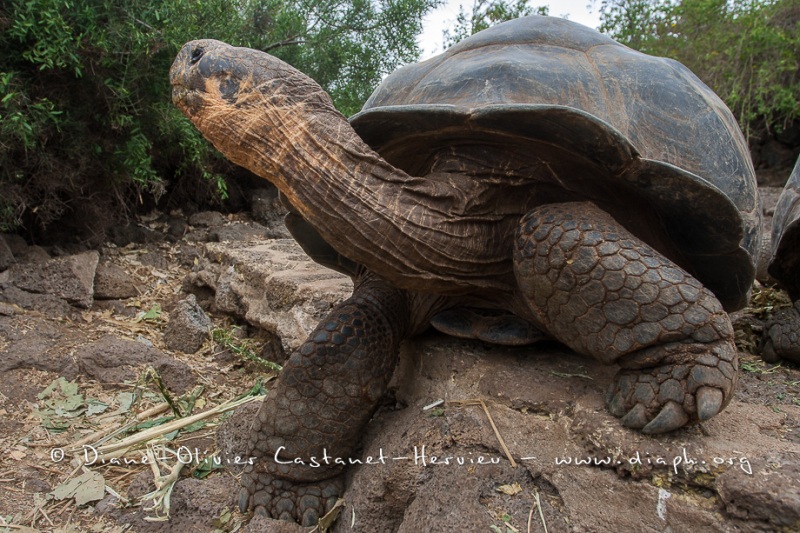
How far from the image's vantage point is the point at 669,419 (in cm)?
167

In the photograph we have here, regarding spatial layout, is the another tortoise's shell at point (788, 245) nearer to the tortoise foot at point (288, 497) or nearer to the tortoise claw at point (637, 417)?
the tortoise claw at point (637, 417)

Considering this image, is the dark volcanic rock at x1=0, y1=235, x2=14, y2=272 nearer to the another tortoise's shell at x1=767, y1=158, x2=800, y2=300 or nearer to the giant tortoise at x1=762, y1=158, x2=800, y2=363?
the giant tortoise at x1=762, y1=158, x2=800, y2=363

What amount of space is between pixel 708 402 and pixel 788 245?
174cm

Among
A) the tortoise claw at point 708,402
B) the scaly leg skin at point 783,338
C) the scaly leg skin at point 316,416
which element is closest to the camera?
the tortoise claw at point 708,402

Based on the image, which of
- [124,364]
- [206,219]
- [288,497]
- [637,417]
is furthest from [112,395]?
[206,219]

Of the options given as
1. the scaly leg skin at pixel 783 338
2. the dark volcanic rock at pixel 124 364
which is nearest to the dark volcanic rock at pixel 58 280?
the dark volcanic rock at pixel 124 364

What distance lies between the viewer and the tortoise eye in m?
1.80

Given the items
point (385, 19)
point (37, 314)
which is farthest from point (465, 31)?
point (37, 314)

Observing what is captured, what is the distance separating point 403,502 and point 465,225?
0.91 meters

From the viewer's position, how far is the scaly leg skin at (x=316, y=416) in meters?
2.06

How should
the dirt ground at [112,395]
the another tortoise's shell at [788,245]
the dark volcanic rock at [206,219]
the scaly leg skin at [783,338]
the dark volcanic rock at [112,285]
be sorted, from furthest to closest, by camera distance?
1. the dark volcanic rock at [206,219]
2. the dark volcanic rock at [112,285]
3. the another tortoise's shell at [788,245]
4. the scaly leg skin at [783,338]
5. the dirt ground at [112,395]

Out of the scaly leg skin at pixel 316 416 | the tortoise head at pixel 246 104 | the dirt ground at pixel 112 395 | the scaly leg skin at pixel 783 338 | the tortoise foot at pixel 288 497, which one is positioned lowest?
the dirt ground at pixel 112 395

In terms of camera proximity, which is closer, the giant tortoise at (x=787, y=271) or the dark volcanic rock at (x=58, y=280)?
the giant tortoise at (x=787, y=271)

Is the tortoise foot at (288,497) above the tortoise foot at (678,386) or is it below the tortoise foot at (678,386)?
below
